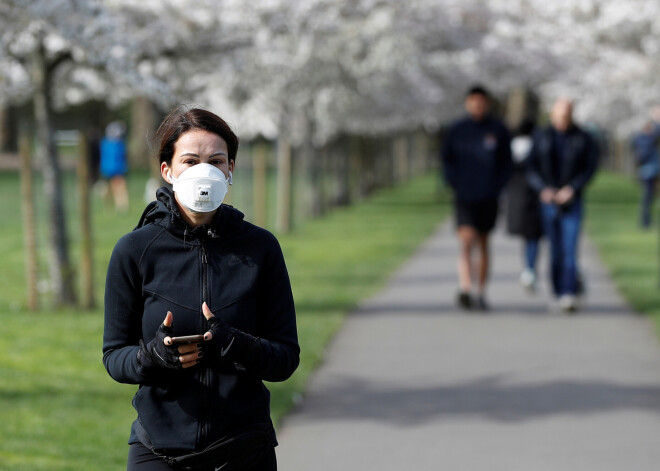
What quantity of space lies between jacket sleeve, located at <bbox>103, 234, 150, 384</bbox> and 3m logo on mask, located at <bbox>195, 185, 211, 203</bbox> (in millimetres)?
251

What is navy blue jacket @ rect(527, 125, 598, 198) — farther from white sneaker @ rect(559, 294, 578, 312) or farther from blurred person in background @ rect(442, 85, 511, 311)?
white sneaker @ rect(559, 294, 578, 312)

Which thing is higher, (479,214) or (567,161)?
(567,161)

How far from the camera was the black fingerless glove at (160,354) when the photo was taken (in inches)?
108

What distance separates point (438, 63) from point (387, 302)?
49.1ft

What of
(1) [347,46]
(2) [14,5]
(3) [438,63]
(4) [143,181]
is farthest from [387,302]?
(4) [143,181]

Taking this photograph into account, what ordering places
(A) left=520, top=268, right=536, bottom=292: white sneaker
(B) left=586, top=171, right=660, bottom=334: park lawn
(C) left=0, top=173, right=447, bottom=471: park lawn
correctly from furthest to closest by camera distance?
1. (A) left=520, top=268, right=536, bottom=292: white sneaker
2. (B) left=586, top=171, right=660, bottom=334: park lawn
3. (C) left=0, top=173, right=447, bottom=471: park lawn

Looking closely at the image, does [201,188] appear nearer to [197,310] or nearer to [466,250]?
[197,310]

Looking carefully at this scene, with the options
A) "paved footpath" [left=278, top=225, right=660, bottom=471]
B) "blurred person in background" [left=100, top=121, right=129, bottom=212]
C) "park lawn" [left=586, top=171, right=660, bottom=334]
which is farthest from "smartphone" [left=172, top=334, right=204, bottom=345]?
"blurred person in background" [left=100, top=121, right=129, bottom=212]

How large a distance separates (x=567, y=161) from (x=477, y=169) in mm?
734

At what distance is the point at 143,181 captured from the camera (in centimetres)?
4328

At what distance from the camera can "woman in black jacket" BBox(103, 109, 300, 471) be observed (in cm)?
289

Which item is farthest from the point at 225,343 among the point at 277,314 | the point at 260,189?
the point at 260,189

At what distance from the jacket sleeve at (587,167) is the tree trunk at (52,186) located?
428 cm

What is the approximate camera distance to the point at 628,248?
1716cm
